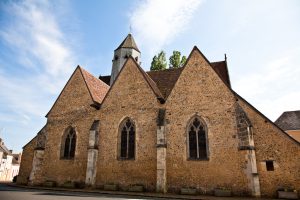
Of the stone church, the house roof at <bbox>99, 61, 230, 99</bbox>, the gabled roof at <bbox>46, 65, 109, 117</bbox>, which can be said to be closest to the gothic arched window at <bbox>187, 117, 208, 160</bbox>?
the stone church

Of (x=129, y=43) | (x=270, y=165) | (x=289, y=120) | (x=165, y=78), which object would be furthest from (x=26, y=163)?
(x=289, y=120)

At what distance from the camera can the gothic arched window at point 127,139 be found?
15.3 m

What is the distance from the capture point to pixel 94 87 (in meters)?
20.1

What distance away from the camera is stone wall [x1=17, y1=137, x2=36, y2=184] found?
1820 centimetres

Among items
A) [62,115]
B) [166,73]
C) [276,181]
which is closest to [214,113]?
[276,181]

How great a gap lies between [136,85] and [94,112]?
4201mm

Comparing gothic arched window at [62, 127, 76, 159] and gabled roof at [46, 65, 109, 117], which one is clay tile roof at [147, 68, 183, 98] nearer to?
gabled roof at [46, 65, 109, 117]

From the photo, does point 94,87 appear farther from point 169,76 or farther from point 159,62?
point 159,62

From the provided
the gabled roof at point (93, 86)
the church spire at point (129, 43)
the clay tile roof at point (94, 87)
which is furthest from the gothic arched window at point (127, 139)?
the church spire at point (129, 43)

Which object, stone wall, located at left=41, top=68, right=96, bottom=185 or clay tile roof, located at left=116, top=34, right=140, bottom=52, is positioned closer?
stone wall, located at left=41, top=68, right=96, bottom=185

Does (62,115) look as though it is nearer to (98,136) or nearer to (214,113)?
(98,136)

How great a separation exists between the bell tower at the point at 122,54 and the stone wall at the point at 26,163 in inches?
429

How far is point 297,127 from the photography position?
23.7m

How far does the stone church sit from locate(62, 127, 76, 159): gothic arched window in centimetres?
8
